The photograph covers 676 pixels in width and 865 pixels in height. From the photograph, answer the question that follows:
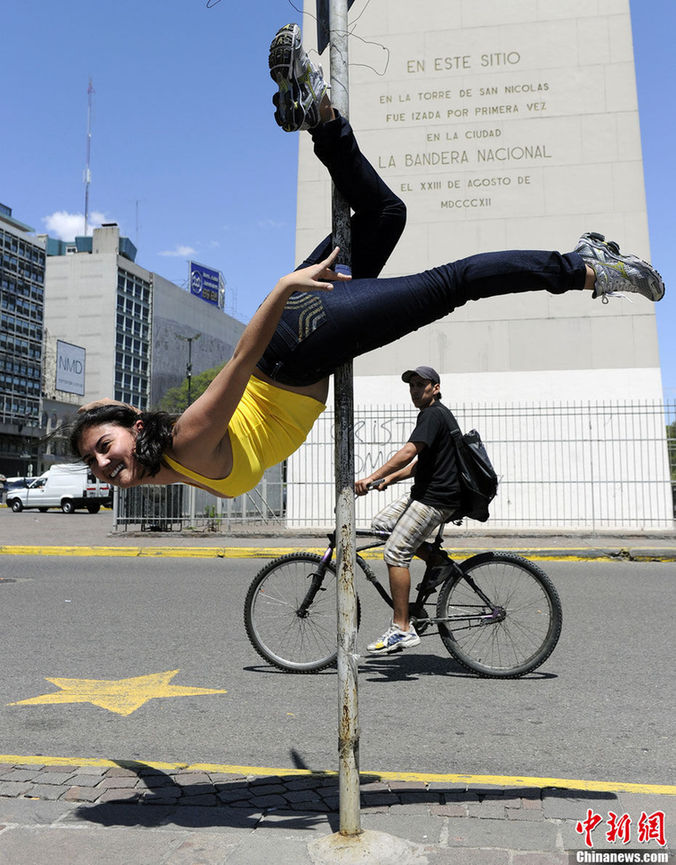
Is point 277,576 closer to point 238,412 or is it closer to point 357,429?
point 238,412

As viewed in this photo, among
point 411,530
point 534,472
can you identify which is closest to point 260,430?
point 411,530

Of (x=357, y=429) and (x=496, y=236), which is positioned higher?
(x=496, y=236)

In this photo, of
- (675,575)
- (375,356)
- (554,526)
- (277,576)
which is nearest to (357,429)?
(375,356)

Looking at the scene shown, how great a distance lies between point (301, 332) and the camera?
2836 mm

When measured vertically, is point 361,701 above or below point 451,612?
below

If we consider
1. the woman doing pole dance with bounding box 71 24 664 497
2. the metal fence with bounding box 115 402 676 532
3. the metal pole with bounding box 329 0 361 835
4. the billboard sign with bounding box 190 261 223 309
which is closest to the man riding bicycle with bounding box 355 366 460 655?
the woman doing pole dance with bounding box 71 24 664 497

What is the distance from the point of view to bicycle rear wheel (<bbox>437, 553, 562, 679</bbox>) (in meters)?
4.98

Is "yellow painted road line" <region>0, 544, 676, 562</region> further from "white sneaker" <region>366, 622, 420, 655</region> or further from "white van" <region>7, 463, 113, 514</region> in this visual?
"white van" <region>7, 463, 113, 514</region>

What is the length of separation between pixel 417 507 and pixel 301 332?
2660 millimetres

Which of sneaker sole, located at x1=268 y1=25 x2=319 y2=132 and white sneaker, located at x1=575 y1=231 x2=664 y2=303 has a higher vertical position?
sneaker sole, located at x1=268 y1=25 x2=319 y2=132

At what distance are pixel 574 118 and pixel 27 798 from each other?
67.7 feet

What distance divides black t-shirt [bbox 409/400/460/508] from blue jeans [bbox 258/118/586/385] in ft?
7.57

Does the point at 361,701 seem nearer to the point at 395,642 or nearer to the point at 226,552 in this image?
the point at 395,642

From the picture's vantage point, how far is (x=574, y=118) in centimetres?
1988
